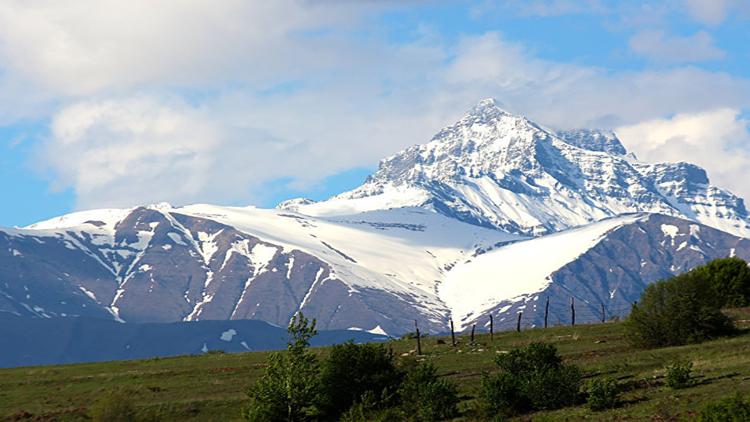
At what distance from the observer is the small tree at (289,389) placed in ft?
235

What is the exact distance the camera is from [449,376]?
84.4 metres

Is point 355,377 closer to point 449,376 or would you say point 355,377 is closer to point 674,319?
point 449,376

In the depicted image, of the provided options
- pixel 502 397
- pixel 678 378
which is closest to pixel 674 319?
pixel 678 378

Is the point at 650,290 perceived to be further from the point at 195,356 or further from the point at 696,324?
the point at 195,356

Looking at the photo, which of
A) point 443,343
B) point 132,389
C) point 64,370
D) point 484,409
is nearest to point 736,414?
point 484,409

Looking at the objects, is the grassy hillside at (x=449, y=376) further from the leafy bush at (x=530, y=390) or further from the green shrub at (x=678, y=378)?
the leafy bush at (x=530, y=390)

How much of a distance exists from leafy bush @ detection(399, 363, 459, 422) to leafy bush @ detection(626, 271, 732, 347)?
2429 centimetres

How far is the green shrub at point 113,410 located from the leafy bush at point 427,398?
62.3ft

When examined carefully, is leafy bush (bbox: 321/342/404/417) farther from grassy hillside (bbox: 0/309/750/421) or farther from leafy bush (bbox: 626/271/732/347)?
leafy bush (bbox: 626/271/732/347)

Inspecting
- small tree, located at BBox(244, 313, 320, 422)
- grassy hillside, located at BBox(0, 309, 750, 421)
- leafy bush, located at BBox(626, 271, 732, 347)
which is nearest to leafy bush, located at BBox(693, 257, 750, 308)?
grassy hillside, located at BBox(0, 309, 750, 421)

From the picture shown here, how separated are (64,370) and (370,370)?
39.8 metres

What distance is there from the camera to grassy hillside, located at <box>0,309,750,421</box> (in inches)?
2454

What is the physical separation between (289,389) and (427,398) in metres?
9.81

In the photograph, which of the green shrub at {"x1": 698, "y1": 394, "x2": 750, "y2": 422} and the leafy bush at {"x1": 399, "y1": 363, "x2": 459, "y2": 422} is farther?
the leafy bush at {"x1": 399, "y1": 363, "x2": 459, "y2": 422}
